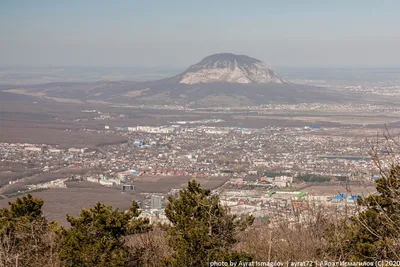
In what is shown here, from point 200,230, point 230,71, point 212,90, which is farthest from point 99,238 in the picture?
point 230,71

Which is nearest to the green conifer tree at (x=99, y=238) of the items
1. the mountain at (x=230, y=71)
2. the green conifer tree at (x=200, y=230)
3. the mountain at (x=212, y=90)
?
the green conifer tree at (x=200, y=230)

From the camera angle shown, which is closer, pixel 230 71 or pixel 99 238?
pixel 99 238

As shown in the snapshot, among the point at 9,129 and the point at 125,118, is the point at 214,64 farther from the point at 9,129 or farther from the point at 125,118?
the point at 9,129

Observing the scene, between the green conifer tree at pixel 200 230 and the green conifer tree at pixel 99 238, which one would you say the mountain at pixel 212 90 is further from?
the green conifer tree at pixel 99 238

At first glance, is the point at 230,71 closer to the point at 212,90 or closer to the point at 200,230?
the point at 212,90

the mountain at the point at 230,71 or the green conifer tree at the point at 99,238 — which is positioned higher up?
the mountain at the point at 230,71

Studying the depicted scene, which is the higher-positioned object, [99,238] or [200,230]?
[200,230]

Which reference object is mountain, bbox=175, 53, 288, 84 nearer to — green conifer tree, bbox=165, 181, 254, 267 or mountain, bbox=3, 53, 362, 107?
mountain, bbox=3, 53, 362, 107
